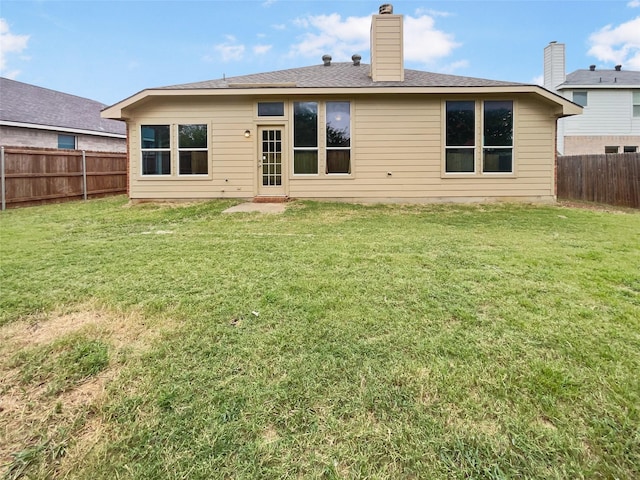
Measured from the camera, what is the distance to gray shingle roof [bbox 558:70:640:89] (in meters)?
19.8

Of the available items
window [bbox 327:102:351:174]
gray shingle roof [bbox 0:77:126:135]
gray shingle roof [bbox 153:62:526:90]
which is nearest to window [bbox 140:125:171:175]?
gray shingle roof [bbox 153:62:526:90]

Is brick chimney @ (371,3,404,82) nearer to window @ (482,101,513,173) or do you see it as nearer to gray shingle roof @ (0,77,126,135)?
window @ (482,101,513,173)

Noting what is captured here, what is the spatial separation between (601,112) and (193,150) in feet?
68.0

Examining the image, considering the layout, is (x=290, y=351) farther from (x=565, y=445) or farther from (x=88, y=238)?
(x=88, y=238)

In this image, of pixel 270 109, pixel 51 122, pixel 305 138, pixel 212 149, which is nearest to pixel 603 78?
pixel 305 138

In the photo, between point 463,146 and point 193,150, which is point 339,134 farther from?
point 193,150

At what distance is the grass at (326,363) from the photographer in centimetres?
165

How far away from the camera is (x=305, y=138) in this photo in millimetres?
10555

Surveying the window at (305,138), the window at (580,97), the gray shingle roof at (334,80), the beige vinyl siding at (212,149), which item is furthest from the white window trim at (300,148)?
the window at (580,97)

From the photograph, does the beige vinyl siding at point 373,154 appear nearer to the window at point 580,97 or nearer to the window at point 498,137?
the window at point 498,137

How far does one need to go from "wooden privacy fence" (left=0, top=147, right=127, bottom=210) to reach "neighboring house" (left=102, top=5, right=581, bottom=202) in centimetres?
310

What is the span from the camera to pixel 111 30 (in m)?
15.9

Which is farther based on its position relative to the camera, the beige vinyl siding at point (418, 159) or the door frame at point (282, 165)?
the door frame at point (282, 165)

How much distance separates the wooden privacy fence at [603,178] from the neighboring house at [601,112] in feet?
25.1
